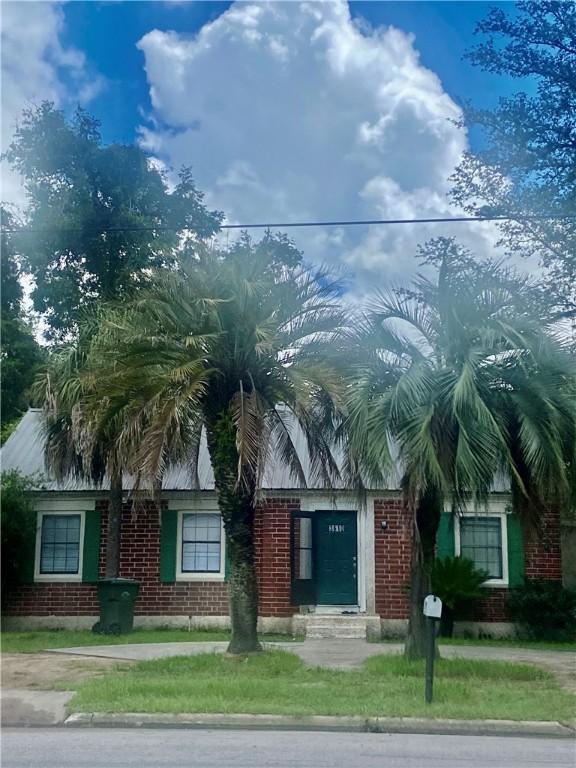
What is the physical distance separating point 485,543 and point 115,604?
8.08 metres

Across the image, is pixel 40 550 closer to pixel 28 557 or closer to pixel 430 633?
pixel 28 557

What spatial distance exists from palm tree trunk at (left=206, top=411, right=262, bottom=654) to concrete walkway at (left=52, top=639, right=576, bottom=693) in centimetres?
115

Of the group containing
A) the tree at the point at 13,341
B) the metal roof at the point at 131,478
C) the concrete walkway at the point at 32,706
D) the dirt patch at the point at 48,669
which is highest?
the tree at the point at 13,341

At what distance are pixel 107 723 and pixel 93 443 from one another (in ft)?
24.6

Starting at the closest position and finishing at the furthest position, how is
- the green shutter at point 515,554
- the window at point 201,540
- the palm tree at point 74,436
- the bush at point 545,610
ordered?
the palm tree at point 74,436
the bush at point 545,610
the green shutter at point 515,554
the window at point 201,540

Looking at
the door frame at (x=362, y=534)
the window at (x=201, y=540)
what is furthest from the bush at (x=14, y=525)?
the door frame at (x=362, y=534)

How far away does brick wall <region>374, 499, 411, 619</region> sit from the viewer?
1922 centimetres

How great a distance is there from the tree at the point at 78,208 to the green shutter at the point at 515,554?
10751mm

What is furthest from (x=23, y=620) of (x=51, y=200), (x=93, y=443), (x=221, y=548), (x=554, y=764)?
(x=554, y=764)

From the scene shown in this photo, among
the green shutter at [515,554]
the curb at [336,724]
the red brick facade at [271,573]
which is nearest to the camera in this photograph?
the curb at [336,724]

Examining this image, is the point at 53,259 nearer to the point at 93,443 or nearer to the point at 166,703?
the point at 93,443

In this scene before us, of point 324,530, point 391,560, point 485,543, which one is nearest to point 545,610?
point 485,543

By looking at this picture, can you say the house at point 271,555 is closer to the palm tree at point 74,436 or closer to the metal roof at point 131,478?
the metal roof at point 131,478

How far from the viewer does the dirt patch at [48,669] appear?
39.4ft
